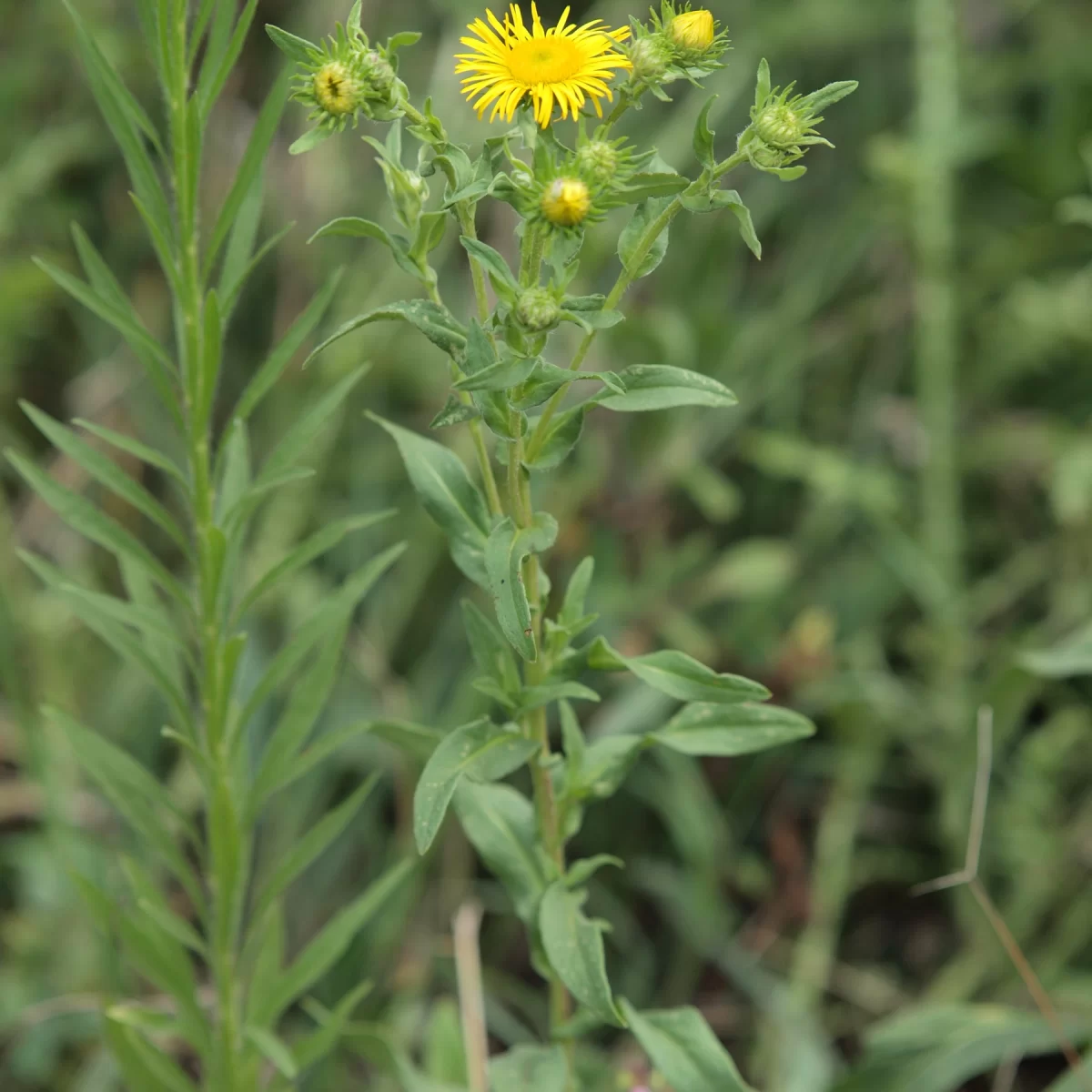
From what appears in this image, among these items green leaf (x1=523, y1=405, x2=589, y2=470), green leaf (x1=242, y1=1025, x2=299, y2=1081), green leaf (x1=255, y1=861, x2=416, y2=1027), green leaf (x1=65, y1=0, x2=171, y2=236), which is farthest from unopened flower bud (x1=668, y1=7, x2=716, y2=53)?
green leaf (x1=242, y1=1025, x2=299, y2=1081)

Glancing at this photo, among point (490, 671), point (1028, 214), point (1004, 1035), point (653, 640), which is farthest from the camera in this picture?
point (1028, 214)

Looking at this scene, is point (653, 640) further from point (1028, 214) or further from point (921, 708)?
point (1028, 214)

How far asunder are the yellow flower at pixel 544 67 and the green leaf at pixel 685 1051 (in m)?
0.59

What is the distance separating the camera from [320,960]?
3.05 ft

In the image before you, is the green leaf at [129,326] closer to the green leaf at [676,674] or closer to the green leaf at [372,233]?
the green leaf at [372,233]

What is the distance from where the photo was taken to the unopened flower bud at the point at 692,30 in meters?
0.67

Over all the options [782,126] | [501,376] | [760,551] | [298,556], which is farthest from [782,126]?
[760,551]

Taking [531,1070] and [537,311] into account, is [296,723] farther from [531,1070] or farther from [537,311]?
[537,311]

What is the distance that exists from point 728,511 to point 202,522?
3.28 ft

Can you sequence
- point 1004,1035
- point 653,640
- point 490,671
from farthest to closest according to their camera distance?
point 653,640 < point 1004,1035 < point 490,671

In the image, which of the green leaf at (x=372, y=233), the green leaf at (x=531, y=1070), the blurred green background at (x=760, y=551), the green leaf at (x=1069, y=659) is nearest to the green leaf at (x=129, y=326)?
the green leaf at (x=372, y=233)

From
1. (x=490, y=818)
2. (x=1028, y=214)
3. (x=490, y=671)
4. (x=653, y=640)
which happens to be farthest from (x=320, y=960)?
(x=1028, y=214)

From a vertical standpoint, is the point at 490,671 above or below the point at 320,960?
above

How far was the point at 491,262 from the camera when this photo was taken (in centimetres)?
68
